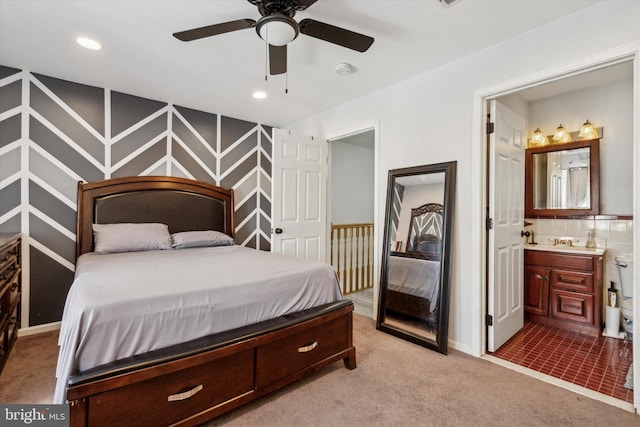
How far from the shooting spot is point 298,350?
77.1 inches

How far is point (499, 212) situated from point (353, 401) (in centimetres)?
193

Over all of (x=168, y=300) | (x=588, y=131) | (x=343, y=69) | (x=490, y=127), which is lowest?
(x=168, y=300)

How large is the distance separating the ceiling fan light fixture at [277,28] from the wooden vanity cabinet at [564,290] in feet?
10.5

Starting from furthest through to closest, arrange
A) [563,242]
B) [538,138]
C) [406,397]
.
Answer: [538,138], [563,242], [406,397]

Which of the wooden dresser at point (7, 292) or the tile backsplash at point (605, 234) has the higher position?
the tile backsplash at point (605, 234)

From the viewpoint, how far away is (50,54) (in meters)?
2.57

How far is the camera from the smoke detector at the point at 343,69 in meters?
2.73

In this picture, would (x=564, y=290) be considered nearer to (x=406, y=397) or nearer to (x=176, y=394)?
(x=406, y=397)

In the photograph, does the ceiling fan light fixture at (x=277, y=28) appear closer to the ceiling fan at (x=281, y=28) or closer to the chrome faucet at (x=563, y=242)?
the ceiling fan at (x=281, y=28)

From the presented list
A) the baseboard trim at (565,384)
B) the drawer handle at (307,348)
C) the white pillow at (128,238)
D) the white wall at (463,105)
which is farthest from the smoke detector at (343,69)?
the baseboard trim at (565,384)

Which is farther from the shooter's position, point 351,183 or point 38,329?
point 351,183

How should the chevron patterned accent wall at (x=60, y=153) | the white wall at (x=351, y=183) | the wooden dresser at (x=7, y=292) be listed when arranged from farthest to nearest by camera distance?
the white wall at (x=351, y=183) < the chevron patterned accent wall at (x=60, y=153) < the wooden dresser at (x=7, y=292)

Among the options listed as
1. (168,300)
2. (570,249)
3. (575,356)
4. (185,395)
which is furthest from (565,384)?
(168,300)

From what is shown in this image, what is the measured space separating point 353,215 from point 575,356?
Answer: 3416 millimetres
